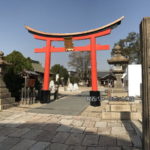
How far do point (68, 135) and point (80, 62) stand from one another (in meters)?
31.7

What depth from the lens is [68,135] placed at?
12.3ft

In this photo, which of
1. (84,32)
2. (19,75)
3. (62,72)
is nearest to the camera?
(84,32)

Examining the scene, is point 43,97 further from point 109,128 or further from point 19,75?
point 109,128

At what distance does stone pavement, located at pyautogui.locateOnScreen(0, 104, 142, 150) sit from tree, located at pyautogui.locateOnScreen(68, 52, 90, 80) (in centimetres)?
3013

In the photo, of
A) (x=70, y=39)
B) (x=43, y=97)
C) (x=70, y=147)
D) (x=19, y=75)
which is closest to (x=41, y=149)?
(x=70, y=147)

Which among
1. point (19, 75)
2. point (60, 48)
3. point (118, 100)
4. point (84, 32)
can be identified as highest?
point (84, 32)

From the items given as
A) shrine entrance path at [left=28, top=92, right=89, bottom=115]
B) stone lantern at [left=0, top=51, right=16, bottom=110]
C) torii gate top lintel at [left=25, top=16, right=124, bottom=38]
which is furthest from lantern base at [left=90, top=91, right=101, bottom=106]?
stone lantern at [left=0, top=51, right=16, bottom=110]

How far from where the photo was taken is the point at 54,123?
4793 millimetres

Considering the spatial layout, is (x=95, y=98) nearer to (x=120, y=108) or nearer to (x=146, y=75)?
(x=120, y=108)

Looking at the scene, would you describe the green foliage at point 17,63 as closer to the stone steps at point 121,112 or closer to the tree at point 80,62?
the stone steps at point 121,112

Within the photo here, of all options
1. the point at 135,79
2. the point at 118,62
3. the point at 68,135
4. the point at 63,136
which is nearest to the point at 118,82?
the point at 118,62

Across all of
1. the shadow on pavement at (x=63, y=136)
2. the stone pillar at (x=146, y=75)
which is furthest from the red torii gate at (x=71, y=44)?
the stone pillar at (x=146, y=75)

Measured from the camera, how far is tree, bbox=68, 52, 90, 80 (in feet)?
113

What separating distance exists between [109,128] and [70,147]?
1.57 metres
